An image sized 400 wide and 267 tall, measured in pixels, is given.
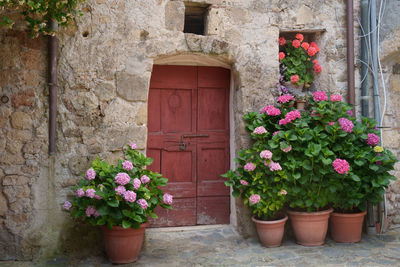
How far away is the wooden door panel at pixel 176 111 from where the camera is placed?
13.8 ft

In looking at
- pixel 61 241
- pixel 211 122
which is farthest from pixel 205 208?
pixel 61 241

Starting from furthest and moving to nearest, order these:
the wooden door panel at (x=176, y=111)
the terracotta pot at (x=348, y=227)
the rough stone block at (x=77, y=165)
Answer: the wooden door panel at (x=176, y=111), the terracotta pot at (x=348, y=227), the rough stone block at (x=77, y=165)

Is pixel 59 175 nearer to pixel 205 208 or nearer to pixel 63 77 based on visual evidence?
pixel 63 77

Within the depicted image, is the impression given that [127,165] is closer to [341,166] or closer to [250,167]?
[250,167]

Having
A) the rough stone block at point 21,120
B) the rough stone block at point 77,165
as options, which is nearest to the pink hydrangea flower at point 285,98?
the rough stone block at point 77,165

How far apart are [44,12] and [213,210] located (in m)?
2.66

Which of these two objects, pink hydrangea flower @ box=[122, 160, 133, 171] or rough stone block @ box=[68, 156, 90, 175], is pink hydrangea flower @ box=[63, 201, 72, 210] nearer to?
rough stone block @ box=[68, 156, 90, 175]

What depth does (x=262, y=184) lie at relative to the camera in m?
3.73

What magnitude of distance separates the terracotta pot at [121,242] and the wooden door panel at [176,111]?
50.2 inches

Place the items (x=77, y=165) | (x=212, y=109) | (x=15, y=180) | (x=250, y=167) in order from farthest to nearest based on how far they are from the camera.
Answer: (x=212, y=109), (x=250, y=167), (x=77, y=165), (x=15, y=180)

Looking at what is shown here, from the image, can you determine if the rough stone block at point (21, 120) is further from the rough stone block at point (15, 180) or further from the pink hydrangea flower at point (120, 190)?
the pink hydrangea flower at point (120, 190)

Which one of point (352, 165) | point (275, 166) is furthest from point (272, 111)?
point (352, 165)

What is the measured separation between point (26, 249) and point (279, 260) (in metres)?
2.32

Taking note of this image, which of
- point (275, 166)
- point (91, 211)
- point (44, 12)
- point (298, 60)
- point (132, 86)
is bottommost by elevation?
point (91, 211)
